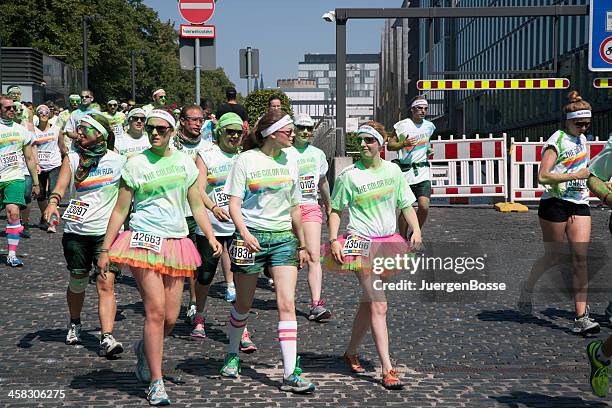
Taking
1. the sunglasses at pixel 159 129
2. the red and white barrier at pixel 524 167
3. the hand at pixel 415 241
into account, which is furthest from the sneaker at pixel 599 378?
the red and white barrier at pixel 524 167

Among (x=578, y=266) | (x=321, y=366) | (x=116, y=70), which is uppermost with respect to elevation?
(x=116, y=70)

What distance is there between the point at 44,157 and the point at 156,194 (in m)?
10.7

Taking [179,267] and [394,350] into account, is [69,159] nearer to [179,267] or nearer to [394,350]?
[179,267]

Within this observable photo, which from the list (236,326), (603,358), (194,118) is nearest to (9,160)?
(194,118)

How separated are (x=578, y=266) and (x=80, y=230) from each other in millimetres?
3937

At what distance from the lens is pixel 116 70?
63969 mm

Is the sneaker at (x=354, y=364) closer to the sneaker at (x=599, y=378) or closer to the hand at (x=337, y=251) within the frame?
the hand at (x=337, y=251)

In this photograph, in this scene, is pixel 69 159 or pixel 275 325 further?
pixel 275 325

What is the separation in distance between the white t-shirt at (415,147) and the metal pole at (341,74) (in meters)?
8.86

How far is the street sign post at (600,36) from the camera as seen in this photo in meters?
10.3

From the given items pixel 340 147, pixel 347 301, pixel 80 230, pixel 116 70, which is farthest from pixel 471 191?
pixel 116 70

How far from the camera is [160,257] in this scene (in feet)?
18.4

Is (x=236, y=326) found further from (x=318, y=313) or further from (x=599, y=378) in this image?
(x=599, y=378)

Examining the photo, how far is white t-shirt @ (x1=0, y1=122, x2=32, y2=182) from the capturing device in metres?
11.1
